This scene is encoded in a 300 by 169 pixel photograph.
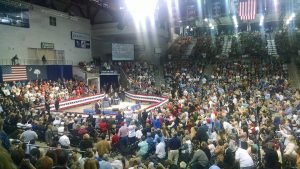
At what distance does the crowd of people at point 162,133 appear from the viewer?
8.18m

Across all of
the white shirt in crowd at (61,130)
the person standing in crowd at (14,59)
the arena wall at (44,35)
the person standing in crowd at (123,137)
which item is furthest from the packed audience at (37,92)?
the person standing in crowd at (123,137)

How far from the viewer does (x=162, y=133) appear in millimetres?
11656

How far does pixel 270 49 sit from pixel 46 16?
2561 cm

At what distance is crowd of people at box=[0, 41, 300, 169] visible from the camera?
8.18m

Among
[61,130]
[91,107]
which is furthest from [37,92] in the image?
[61,130]

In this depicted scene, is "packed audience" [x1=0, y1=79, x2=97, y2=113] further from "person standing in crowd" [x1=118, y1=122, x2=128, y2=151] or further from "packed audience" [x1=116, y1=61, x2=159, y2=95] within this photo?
"person standing in crowd" [x1=118, y1=122, x2=128, y2=151]

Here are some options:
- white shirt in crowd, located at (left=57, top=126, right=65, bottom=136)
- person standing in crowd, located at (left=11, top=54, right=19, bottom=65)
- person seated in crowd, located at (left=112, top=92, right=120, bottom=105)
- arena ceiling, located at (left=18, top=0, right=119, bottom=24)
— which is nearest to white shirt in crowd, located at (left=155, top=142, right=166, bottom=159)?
white shirt in crowd, located at (left=57, top=126, right=65, bottom=136)

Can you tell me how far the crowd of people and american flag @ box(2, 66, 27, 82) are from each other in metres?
0.89

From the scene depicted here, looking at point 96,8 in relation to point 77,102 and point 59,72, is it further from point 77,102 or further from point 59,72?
point 77,102

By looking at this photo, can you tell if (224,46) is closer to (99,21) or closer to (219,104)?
(99,21)

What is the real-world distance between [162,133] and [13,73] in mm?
20286

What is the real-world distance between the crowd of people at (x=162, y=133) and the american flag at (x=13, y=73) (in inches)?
35.0

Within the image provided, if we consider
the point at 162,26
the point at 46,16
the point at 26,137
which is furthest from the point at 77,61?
the point at 26,137

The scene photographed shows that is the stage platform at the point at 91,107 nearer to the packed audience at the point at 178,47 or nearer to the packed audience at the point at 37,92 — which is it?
the packed audience at the point at 37,92
